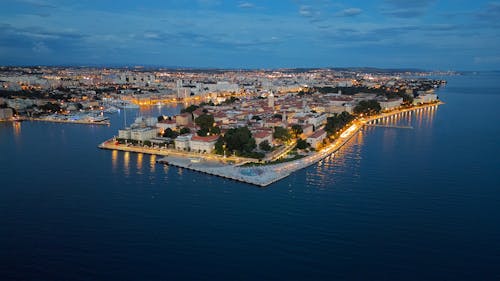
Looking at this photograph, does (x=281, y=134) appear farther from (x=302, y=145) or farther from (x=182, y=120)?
(x=182, y=120)

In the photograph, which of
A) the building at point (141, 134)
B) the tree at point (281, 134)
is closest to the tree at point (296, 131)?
the tree at point (281, 134)

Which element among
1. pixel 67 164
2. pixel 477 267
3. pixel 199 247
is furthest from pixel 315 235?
pixel 67 164

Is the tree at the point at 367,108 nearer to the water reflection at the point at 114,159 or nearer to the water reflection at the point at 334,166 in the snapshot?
the water reflection at the point at 334,166

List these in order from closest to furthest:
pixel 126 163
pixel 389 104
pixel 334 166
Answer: pixel 334 166
pixel 126 163
pixel 389 104

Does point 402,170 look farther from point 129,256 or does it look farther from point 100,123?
point 100,123

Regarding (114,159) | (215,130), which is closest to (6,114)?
(114,159)


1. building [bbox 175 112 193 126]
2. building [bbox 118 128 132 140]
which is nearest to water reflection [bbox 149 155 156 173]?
building [bbox 118 128 132 140]

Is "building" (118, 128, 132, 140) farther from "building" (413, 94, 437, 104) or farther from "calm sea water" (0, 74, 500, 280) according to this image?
"building" (413, 94, 437, 104)
